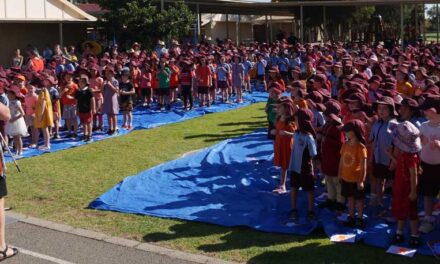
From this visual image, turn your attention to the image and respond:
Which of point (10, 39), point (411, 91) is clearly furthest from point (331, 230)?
point (10, 39)

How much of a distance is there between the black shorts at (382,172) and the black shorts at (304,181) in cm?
88

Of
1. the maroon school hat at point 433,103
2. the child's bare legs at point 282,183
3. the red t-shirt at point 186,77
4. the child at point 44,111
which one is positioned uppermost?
the red t-shirt at point 186,77

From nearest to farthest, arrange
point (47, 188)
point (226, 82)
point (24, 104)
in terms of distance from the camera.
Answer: point (47, 188), point (24, 104), point (226, 82)

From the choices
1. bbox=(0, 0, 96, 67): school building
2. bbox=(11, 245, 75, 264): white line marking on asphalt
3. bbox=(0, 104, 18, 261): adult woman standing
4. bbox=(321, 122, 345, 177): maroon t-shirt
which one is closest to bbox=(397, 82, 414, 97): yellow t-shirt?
bbox=(321, 122, 345, 177): maroon t-shirt

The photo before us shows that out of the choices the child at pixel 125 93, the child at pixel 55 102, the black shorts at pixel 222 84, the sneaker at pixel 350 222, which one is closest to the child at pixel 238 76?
the black shorts at pixel 222 84

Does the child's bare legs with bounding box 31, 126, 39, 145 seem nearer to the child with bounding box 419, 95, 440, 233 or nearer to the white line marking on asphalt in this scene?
the white line marking on asphalt

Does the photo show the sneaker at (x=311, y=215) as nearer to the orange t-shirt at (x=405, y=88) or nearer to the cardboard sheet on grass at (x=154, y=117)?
the orange t-shirt at (x=405, y=88)

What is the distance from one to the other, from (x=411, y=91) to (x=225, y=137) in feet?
15.0

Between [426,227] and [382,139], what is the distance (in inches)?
49.7

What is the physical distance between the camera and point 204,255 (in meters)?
6.50

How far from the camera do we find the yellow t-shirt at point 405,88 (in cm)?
1088

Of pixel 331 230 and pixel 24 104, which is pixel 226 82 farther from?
pixel 331 230

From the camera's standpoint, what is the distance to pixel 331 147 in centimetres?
775

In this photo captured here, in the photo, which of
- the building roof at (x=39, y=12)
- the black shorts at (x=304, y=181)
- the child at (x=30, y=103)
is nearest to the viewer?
the black shorts at (x=304, y=181)
